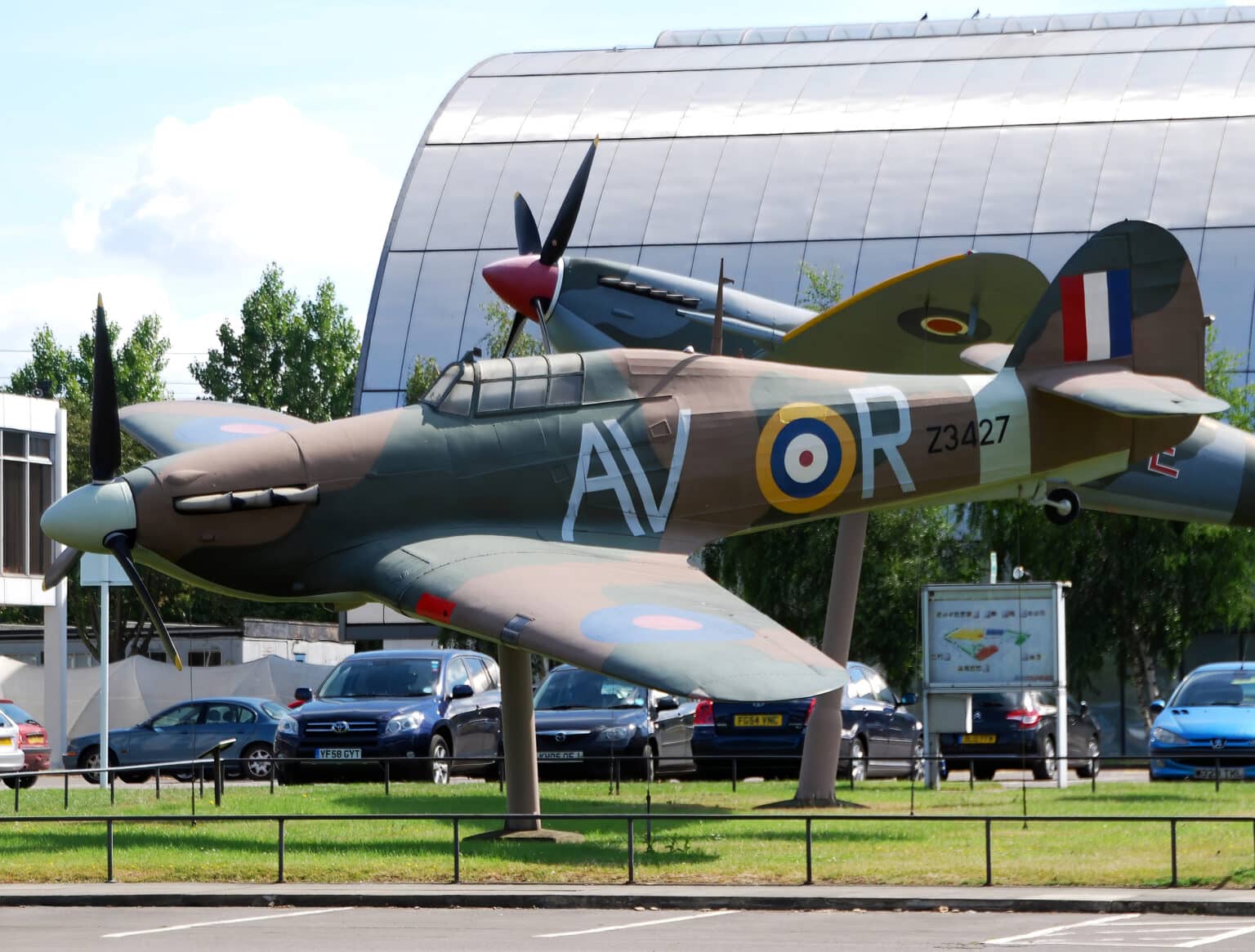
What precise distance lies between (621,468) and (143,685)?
1025 inches

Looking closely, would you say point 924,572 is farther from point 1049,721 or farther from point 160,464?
point 160,464

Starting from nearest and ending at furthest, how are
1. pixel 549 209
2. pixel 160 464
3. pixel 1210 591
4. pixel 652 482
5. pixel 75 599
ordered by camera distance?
1. pixel 160 464
2. pixel 652 482
3. pixel 1210 591
4. pixel 549 209
5. pixel 75 599

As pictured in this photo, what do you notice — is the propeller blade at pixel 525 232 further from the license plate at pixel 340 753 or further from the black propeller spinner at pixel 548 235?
the license plate at pixel 340 753

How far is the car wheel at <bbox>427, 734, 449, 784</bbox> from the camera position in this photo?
85.0 feet

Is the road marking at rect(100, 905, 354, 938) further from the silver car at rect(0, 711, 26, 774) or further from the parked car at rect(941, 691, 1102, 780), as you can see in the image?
the parked car at rect(941, 691, 1102, 780)

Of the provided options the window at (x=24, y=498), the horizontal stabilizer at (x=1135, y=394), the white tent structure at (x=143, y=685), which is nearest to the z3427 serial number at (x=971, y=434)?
the horizontal stabilizer at (x=1135, y=394)

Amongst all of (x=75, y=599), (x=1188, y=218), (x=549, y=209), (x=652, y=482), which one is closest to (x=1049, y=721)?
(x=652, y=482)

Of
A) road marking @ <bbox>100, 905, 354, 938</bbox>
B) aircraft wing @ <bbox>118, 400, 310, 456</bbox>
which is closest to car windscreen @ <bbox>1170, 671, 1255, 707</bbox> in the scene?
aircraft wing @ <bbox>118, 400, 310, 456</bbox>

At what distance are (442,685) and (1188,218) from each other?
28907 millimetres

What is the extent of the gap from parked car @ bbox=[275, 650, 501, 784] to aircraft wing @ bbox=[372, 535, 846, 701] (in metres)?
8.85

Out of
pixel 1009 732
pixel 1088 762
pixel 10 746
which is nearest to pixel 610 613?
pixel 1009 732

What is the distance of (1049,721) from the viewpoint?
2941cm

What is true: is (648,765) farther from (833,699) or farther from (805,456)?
(805,456)

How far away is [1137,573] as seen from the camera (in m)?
35.8
